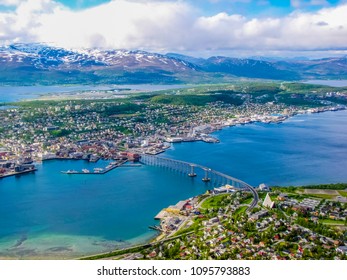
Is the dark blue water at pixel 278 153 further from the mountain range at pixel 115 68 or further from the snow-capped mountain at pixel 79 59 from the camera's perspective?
the snow-capped mountain at pixel 79 59

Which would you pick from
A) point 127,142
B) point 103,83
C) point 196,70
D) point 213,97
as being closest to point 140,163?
point 127,142

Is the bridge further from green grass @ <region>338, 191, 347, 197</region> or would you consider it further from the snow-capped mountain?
A: the snow-capped mountain

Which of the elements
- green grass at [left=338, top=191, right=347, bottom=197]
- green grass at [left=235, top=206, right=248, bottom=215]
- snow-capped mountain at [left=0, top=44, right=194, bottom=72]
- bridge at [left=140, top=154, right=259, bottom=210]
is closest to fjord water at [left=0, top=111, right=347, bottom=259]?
bridge at [left=140, top=154, right=259, bottom=210]

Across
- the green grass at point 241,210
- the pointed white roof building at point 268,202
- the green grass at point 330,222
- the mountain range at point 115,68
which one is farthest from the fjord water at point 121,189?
the mountain range at point 115,68

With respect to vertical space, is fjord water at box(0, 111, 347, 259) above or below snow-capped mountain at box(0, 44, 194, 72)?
below

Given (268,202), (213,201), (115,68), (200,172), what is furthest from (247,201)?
(115,68)
